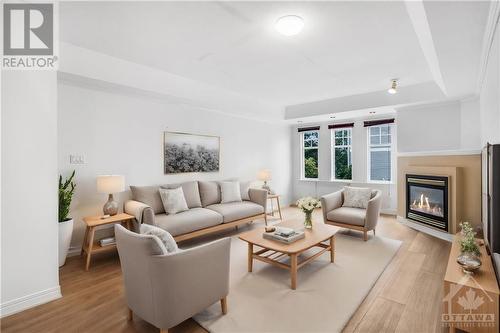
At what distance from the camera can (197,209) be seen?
4.27m

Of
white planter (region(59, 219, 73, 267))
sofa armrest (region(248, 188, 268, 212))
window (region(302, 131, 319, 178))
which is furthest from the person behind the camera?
window (region(302, 131, 319, 178))

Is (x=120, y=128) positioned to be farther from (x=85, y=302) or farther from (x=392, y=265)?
(x=392, y=265)

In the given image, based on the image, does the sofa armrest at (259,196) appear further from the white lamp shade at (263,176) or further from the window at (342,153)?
the window at (342,153)

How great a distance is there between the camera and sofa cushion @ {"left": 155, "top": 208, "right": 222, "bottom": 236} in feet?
11.5

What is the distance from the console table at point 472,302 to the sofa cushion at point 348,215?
2001mm

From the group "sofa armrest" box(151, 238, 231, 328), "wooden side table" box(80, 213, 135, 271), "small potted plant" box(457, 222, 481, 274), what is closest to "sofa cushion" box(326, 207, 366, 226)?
"small potted plant" box(457, 222, 481, 274)

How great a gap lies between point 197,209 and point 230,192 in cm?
89

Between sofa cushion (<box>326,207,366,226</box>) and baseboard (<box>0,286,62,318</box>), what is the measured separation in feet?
12.7

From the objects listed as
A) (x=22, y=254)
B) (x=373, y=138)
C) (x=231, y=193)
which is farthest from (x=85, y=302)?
(x=373, y=138)

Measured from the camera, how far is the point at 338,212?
14.3ft

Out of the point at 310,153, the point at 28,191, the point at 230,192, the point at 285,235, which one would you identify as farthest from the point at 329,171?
the point at 28,191

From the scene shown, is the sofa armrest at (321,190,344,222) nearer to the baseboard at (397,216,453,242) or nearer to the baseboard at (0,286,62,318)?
the baseboard at (397,216,453,242)

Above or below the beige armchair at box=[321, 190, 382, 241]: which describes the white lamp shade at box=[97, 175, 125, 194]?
above

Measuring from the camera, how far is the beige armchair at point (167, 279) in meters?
1.81
